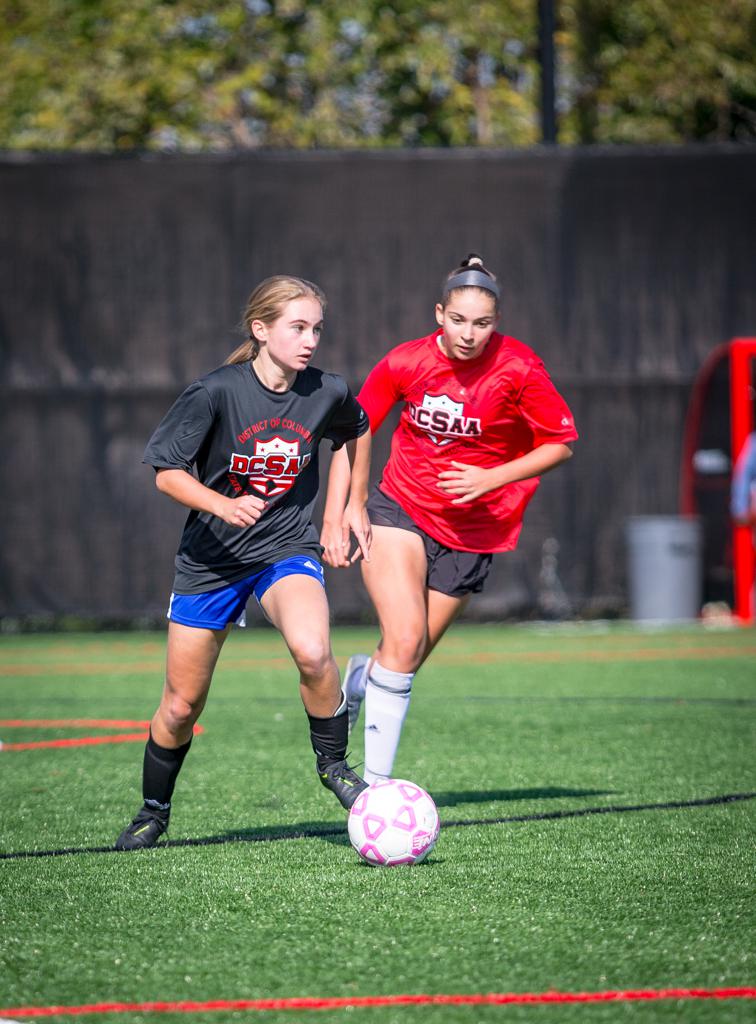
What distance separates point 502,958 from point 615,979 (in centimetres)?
31

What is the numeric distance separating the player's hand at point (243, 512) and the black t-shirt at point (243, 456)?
267 millimetres

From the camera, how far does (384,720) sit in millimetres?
5586

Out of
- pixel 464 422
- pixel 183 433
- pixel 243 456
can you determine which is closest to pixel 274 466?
pixel 243 456

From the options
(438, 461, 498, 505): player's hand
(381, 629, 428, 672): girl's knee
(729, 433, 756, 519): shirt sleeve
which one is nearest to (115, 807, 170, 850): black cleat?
(381, 629, 428, 672): girl's knee

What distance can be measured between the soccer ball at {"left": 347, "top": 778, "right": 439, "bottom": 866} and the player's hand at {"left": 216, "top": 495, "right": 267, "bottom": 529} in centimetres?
104

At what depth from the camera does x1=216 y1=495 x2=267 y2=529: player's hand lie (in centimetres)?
464

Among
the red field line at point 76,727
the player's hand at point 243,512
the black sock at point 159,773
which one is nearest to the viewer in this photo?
the player's hand at point 243,512

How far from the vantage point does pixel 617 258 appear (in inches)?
571

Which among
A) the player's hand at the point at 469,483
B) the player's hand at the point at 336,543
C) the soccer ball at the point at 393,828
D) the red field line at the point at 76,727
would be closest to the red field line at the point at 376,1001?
the soccer ball at the point at 393,828

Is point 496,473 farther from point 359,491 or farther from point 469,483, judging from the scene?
point 359,491

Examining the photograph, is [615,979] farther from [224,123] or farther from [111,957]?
[224,123]

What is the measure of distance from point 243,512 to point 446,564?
1494 millimetres

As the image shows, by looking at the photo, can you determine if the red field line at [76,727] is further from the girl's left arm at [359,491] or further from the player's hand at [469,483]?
the player's hand at [469,483]

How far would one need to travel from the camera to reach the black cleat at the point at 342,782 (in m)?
5.14
